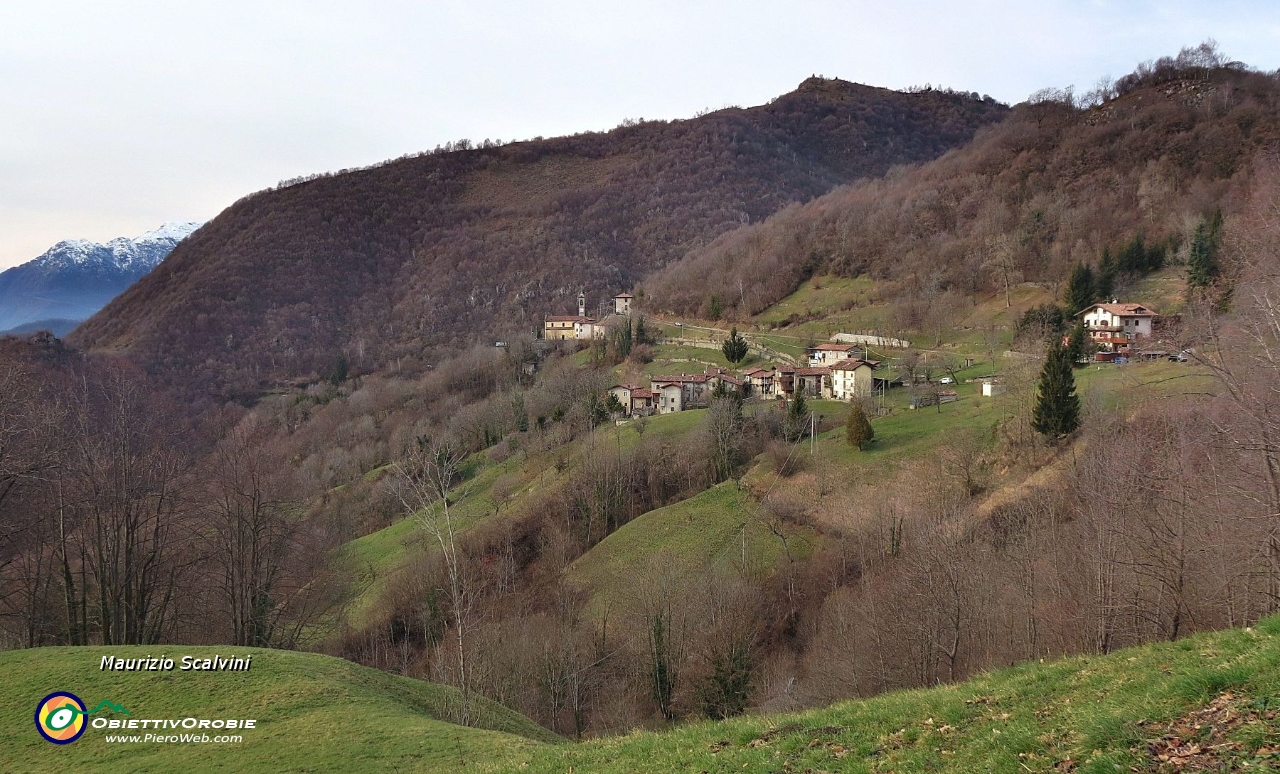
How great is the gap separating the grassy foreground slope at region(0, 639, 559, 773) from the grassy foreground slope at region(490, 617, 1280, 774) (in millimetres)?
3770

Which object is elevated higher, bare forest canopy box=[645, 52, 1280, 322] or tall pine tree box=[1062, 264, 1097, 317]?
bare forest canopy box=[645, 52, 1280, 322]

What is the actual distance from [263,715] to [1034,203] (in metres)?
107

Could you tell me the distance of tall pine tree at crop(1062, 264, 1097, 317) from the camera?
66.3 m

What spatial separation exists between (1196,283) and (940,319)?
22.1 meters

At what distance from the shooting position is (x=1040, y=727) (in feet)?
27.1

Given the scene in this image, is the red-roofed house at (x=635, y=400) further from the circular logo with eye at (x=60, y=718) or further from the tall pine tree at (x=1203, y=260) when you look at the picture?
the circular logo with eye at (x=60, y=718)

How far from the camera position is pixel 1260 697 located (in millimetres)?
6898

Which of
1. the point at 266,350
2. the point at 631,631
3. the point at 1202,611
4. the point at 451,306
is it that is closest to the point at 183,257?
the point at 266,350

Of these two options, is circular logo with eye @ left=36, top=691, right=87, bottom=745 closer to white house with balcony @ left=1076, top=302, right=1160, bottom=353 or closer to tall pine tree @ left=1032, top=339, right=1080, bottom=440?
tall pine tree @ left=1032, top=339, right=1080, bottom=440

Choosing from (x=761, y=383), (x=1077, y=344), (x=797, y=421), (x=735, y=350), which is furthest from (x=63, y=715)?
(x=735, y=350)

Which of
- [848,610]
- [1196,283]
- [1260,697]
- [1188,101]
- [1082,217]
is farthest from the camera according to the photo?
[1188,101]

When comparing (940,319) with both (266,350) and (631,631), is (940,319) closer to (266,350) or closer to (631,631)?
(631,631)

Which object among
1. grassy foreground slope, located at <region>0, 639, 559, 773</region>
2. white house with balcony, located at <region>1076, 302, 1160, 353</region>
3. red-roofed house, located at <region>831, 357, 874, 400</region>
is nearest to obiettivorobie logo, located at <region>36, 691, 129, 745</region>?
grassy foreground slope, located at <region>0, 639, 559, 773</region>

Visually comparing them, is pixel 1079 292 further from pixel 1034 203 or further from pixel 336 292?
pixel 336 292
